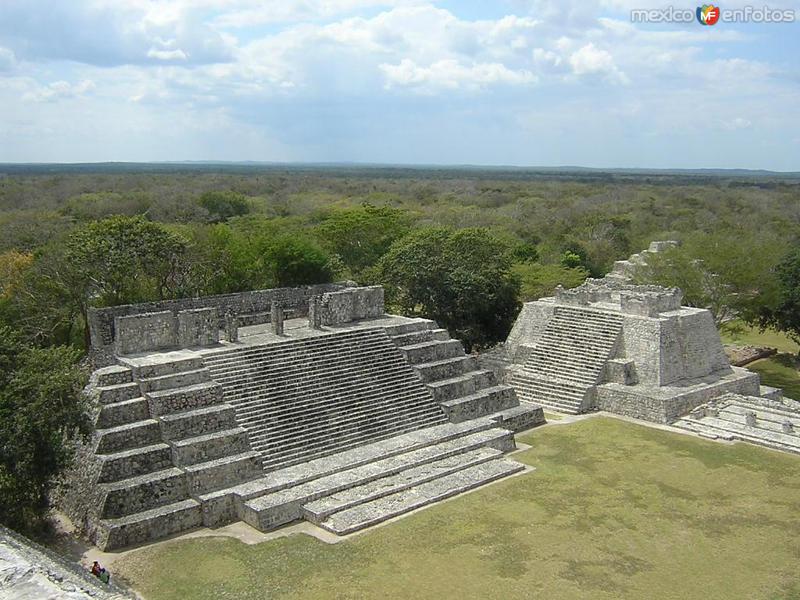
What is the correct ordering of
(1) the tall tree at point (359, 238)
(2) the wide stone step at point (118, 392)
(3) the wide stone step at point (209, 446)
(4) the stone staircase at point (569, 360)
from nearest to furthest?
(3) the wide stone step at point (209, 446)
(2) the wide stone step at point (118, 392)
(4) the stone staircase at point (569, 360)
(1) the tall tree at point (359, 238)

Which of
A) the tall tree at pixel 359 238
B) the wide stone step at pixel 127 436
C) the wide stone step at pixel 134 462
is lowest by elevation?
the wide stone step at pixel 134 462

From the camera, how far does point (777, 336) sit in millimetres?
29938

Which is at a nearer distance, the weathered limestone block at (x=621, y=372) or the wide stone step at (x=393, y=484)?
the wide stone step at (x=393, y=484)

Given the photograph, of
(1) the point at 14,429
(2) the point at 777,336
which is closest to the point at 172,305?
(1) the point at 14,429

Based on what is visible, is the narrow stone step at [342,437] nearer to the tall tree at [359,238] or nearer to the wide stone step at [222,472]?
the wide stone step at [222,472]

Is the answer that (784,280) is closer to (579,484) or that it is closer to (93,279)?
(579,484)

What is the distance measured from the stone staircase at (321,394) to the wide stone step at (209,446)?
14.1 inches

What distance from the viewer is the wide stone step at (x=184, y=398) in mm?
12828

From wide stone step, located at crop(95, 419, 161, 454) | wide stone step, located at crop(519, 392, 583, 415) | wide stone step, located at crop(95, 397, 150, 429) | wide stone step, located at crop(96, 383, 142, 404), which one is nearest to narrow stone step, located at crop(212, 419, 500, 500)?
wide stone step, located at crop(95, 419, 161, 454)

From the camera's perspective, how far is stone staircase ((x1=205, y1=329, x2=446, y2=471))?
→ 45.5 ft

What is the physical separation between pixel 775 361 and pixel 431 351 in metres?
15.0

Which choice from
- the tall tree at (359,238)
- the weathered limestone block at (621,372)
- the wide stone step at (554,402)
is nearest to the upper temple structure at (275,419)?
the wide stone step at (554,402)

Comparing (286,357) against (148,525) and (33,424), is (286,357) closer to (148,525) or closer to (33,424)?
(148,525)

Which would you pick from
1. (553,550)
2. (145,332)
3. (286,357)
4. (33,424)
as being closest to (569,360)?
(286,357)
